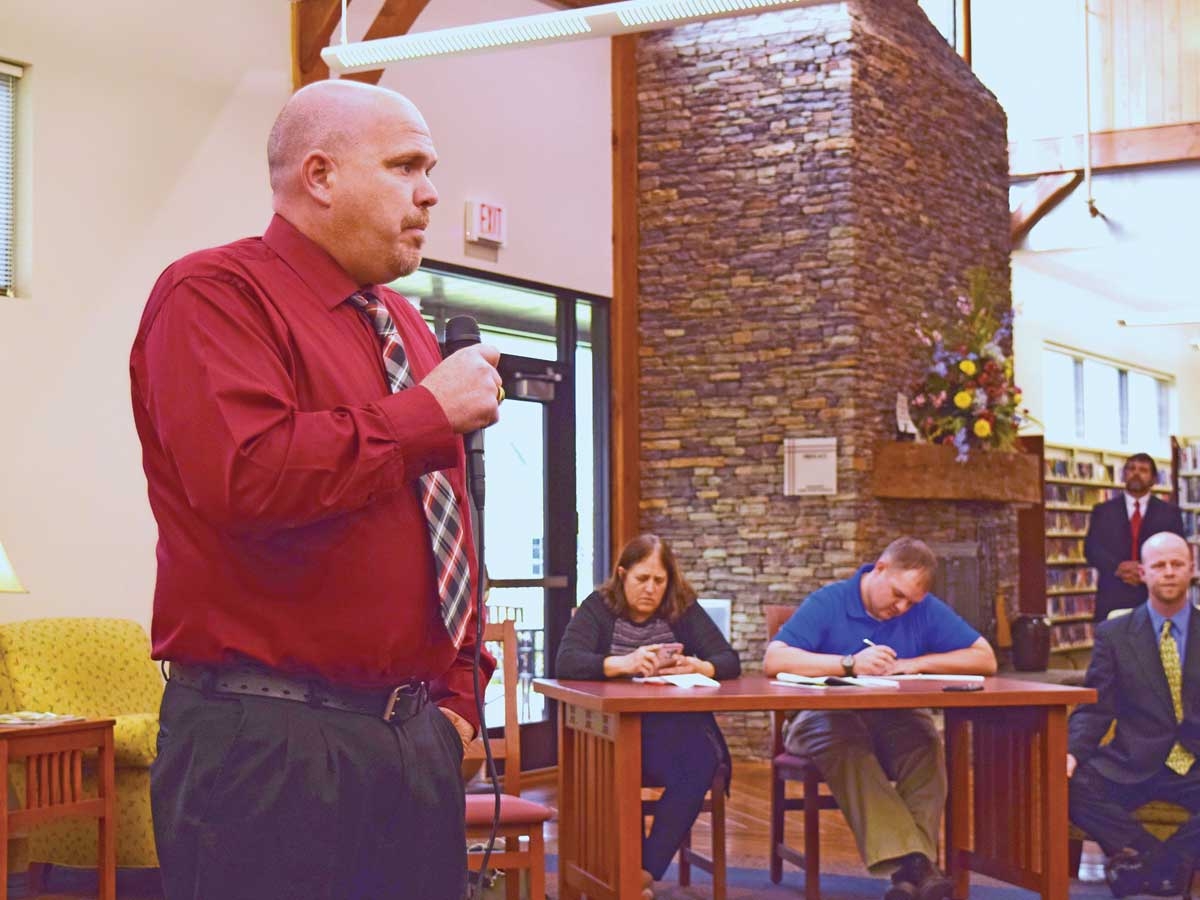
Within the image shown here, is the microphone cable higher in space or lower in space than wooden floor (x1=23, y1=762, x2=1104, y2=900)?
higher

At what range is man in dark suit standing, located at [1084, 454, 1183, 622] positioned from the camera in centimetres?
913

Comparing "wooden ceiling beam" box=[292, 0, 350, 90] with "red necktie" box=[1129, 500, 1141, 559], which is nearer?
"wooden ceiling beam" box=[292, 0, 350, 90]

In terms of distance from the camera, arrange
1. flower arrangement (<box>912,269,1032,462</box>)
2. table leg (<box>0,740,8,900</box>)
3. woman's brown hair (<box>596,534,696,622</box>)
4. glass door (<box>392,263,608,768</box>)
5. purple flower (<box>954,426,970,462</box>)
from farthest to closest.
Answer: flower arrangement (<box>912,269,1032,462</box>) → purple flower (<box>954,426,970,462</box>) → glass door (<box>392,263,608,768</box>) → woman's brown hair (<box>596,534,696,622</box>) → table leg (<box>0,740,8,900</box>)

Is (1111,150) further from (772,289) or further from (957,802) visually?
(957,802)

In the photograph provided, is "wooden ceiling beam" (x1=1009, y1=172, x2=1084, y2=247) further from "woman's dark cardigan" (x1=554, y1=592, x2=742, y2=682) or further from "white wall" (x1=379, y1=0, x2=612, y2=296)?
"woman's dark cardigan" (x1=554, y1=592, x2=742, y2=682)

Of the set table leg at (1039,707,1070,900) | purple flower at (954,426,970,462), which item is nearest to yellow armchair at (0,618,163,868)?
table leg at (1039,707,1070,900)

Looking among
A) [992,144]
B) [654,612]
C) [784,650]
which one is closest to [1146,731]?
[784,650]

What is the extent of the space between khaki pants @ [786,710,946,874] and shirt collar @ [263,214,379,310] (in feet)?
11.5

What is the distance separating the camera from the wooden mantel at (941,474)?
861 centimetres

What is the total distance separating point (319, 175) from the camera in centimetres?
163

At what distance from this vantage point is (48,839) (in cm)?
527

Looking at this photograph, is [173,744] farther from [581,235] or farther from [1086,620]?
[1086,620]

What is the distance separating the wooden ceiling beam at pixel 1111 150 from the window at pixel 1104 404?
2114 mm

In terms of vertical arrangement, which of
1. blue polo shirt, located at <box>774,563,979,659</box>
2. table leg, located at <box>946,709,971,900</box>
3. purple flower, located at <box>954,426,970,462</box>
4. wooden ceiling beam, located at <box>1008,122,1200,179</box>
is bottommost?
table leg, located at <box>946,709,971,900</box>
